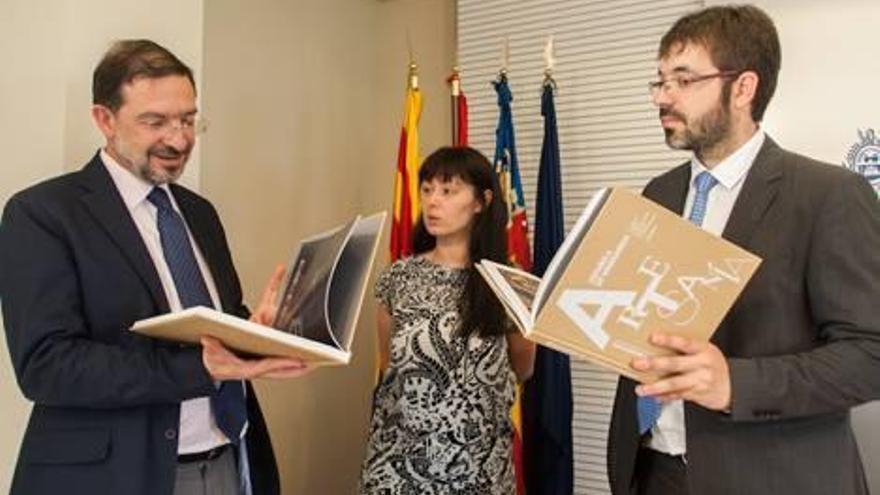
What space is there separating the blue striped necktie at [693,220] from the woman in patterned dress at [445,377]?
66 centimetres

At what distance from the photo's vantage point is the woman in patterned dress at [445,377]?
2.05m

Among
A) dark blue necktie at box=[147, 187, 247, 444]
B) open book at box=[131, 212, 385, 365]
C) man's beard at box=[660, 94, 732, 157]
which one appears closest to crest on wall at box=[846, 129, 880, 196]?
man's beard at box=[660, 94, 732, 157]

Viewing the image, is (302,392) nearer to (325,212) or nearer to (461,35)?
(325,212)

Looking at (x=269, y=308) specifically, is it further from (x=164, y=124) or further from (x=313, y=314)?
(x=164, y=124)

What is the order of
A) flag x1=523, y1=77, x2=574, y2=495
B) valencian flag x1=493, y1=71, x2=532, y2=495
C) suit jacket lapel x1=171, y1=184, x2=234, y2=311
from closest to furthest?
1. suit jacket lapel x1=171, y1=184, x2=234, y2=311
2. flag x1=523, y1=77, x2=574, y2=495
3. valencian flag x1=493, y1=71, x2=532, y2=495

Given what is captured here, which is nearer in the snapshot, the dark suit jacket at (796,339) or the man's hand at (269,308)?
the dark suit jacket at (796,339)

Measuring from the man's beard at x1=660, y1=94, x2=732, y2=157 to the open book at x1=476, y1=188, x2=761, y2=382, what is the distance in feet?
1.42

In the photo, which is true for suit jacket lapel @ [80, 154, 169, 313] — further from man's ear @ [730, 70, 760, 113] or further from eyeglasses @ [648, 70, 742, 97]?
A: man's ear @ [730, 70, 760, 113]

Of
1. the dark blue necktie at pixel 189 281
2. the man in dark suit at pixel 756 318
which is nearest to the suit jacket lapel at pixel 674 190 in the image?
the man in dark suit at pixel 756 318

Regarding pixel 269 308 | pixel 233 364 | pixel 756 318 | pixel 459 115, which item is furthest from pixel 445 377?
pixel 459 115

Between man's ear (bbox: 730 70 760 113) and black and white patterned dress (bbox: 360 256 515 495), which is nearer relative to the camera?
man's ear (bbox: 730 70 760 113)

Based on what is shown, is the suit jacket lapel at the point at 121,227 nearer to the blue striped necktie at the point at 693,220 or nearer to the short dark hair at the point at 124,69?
the short dark hair at the point at 124,69

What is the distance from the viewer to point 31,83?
186 cm

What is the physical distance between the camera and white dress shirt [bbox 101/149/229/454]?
1.55 metres
